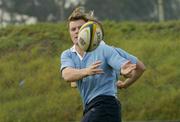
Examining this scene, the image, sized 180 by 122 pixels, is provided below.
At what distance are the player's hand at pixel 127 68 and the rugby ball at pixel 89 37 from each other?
37cm

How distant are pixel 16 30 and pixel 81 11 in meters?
13.6

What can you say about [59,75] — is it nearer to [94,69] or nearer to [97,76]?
[97,76]

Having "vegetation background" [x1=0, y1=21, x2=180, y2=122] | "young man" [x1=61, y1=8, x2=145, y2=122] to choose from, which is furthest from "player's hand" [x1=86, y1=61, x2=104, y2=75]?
"vegetation background" [x1=0, y1=21, x2=180, y2=122]

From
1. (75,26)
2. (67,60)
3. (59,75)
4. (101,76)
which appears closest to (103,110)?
(101,76)

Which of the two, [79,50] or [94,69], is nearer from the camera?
[94,69]

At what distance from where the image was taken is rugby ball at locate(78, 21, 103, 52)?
213 inches

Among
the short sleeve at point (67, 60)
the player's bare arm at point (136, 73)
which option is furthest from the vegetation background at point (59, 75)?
the short sleeve at point (67, 60)

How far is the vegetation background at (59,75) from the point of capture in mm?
13469

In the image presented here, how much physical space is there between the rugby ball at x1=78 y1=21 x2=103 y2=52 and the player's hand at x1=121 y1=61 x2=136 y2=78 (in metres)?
0.37

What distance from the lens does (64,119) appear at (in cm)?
1329

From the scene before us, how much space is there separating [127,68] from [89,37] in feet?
1.56

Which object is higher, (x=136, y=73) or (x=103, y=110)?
(x=136, y=73)

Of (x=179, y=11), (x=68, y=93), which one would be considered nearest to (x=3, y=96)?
(x=68, y=93)

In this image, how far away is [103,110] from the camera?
5.38 m
